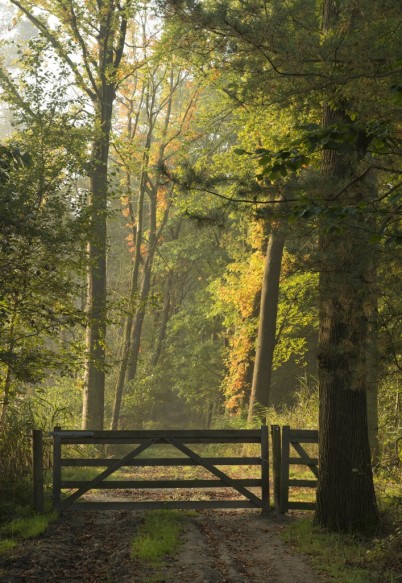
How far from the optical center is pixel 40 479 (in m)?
10.0

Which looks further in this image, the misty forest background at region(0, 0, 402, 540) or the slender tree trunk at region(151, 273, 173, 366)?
the slender tree trunk at region(151, 273, 173, 366)

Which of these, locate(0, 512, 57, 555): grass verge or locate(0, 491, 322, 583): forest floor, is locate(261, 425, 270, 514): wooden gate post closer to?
locate(0, 491, 322, 583): forest floor

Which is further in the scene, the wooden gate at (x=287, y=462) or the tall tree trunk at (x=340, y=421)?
the wooden gate at (x=287, y=462)

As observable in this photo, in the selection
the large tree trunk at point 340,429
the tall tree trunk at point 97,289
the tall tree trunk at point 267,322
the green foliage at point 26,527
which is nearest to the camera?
the green foliage at point 26,527

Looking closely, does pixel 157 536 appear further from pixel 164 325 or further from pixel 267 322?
pixel 164 325

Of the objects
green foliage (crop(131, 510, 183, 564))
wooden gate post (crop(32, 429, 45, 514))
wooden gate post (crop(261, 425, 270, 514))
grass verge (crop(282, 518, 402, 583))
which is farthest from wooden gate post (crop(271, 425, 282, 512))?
wooden gate post (crop(32, 429, 45, 514))

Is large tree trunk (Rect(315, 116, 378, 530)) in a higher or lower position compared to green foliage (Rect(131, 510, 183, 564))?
higher

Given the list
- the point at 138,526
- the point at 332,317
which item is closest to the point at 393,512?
the point at 332,317

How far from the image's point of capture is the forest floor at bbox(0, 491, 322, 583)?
711cm

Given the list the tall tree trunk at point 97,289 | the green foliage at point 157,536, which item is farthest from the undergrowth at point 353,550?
the tall tree trunk at point 97,289

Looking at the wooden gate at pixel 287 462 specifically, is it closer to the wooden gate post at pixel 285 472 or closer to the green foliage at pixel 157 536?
the wooden gate post at pixel 285 472

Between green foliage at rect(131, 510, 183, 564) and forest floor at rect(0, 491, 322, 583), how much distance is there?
10 centimetres

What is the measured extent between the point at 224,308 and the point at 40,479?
17.3 metres

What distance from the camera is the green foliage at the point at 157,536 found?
25.8 feet
